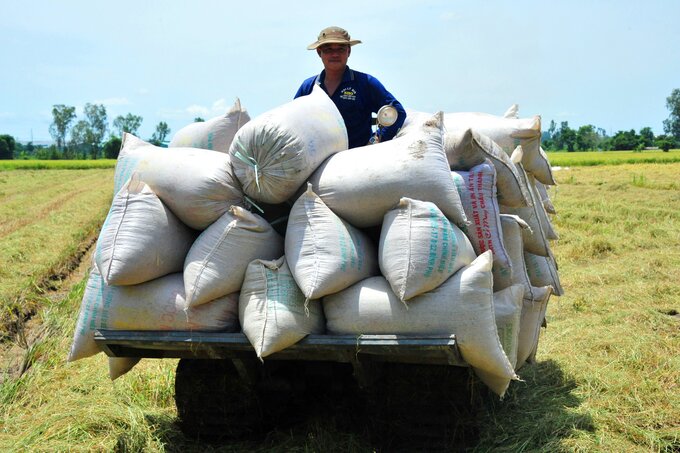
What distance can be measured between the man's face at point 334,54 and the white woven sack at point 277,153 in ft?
5.07

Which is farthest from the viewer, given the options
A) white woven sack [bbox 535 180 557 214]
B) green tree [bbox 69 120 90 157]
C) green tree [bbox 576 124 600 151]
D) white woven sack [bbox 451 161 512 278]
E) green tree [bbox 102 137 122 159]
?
green tree [bbox 69 120 90 157]

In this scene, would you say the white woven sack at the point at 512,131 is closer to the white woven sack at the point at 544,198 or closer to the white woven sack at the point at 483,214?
the white woven sack at the point at 544,198

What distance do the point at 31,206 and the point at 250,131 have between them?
1605 cm

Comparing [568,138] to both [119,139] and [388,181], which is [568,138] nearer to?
[119,139]

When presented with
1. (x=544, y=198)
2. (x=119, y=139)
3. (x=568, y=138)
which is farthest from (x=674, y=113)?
(x=544, y=198)

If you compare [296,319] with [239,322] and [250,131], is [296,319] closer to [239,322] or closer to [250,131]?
[239,322]

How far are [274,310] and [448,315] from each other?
0.73 m

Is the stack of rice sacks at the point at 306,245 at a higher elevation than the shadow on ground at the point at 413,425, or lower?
higher

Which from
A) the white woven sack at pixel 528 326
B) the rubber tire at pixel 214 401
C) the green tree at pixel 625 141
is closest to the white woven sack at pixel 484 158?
the white woven sack at pixel 528 326

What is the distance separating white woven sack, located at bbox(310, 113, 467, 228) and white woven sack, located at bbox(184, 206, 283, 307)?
14.1 inches

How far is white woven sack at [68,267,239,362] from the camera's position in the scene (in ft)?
10.7

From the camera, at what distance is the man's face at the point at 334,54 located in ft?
16.1

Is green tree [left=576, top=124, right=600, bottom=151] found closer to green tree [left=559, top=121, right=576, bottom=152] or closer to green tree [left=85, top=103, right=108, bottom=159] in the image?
green tree [left=559, top=121, right=576, bottom=152]

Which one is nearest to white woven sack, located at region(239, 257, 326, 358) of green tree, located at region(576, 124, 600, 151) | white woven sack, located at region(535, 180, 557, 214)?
white woven sack, located at region(535, 180, 557, 214)
